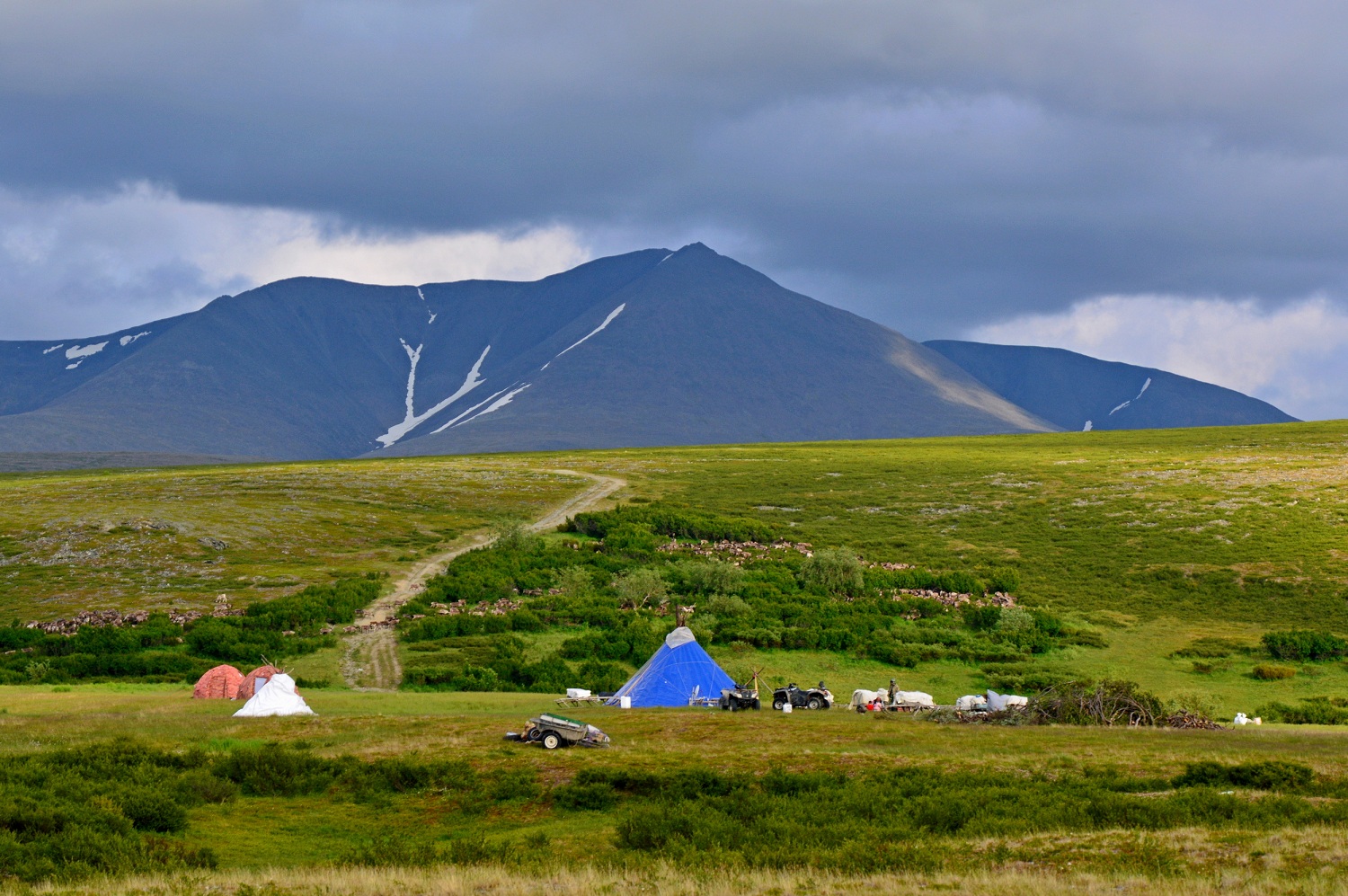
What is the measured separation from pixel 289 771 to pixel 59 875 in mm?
7187

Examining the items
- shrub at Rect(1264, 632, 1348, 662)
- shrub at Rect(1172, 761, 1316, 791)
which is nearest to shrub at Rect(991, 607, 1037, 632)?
shrub at Rect(1264, 632, 1348, 662)

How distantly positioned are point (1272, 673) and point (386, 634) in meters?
36.9

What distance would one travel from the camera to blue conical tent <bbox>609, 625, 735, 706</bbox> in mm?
36594

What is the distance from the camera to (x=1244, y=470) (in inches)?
3730

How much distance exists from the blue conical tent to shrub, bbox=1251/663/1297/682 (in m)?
22.3

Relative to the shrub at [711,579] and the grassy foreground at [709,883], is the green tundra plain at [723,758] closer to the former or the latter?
the grassy foreground at [709,883]

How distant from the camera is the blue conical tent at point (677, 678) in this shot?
36594 mm

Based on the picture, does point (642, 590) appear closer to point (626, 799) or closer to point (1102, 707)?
point (1102, 707)

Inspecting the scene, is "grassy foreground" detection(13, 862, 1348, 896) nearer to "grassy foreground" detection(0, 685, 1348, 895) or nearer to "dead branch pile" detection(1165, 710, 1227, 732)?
"grassy foreground" detection(0, 685, 1348, 895)

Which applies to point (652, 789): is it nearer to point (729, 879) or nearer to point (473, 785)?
point (473, 785)

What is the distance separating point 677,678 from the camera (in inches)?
1460

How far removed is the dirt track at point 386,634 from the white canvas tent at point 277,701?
8.61 metres

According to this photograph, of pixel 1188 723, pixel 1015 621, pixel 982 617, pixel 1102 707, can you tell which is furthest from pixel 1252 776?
pixel 982 617

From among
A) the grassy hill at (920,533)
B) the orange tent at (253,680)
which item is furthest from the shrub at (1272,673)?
the orange tent at (253,680)
